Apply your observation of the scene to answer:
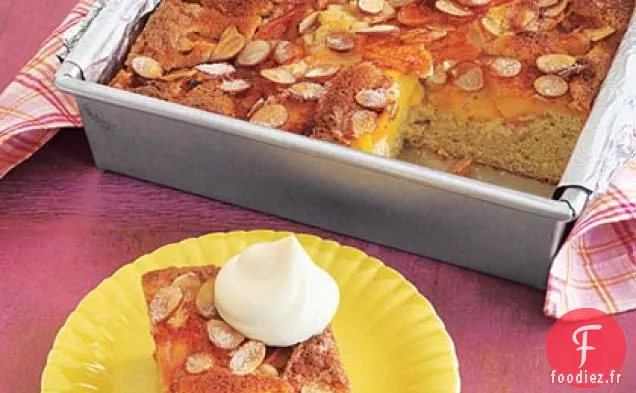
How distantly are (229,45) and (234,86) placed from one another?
12 centimetres

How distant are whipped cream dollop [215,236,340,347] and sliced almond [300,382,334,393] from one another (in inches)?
2.5

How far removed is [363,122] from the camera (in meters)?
1.89

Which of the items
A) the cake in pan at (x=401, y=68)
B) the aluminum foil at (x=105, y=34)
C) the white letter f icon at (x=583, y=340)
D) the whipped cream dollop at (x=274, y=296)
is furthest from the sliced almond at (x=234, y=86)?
the white letter f icon at (x=583, y=340)

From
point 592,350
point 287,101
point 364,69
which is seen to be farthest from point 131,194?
point 592,350

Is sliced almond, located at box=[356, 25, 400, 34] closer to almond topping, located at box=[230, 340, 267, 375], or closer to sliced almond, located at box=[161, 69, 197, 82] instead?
sliced almond, located at box=[161, 69, 197, 82]

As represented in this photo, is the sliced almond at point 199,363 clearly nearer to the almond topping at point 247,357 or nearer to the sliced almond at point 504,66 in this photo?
the almond topping at point 247,357

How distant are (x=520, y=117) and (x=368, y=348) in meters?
0.58

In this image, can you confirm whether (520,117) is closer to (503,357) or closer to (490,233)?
(490,233)

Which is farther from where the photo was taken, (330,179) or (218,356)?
(330,179)

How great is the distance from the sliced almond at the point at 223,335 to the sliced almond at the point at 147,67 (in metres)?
0.60

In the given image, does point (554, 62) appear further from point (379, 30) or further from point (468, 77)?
point (379, 30)

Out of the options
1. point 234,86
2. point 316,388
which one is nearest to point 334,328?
point 316,388

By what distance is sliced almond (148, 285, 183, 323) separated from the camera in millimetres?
1565

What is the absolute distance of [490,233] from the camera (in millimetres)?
1770
